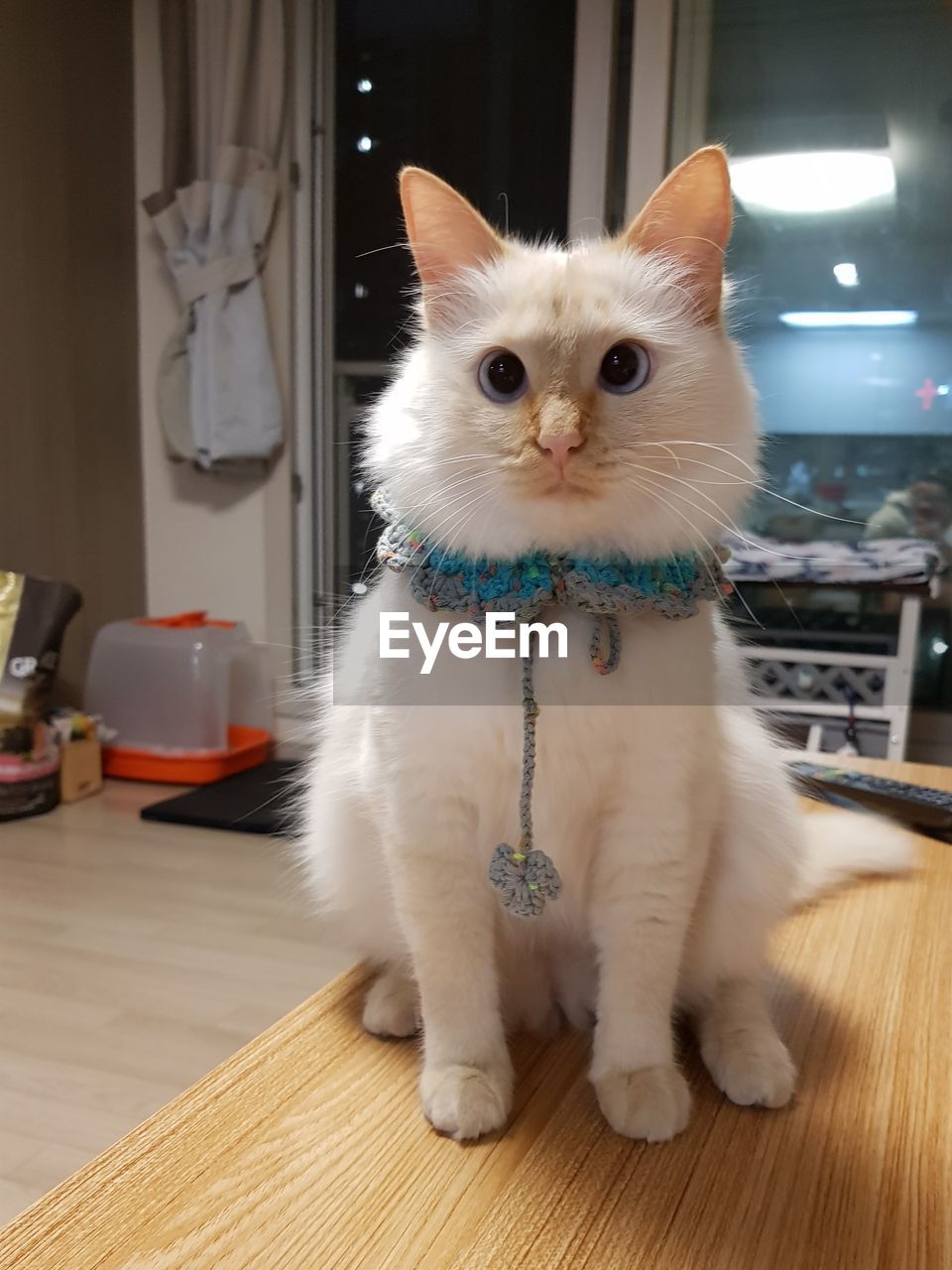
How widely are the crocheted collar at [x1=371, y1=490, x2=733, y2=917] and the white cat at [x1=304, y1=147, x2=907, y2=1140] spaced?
0.01m

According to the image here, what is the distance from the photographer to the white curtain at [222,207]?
305 cm

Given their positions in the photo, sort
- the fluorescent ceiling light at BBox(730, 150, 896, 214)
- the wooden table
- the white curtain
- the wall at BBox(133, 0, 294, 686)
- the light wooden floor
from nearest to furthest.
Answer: the wooden table < the light wooden floor < the fluorescent ceiling light at BBox(730, 150, 896, 214) < the white curtain < the wall at BBox(133, 0, 294, 686)

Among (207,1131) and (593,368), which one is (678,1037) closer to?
(207,1131)

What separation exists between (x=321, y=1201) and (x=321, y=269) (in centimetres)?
313

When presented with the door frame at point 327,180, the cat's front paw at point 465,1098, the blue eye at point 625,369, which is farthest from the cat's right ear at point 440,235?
the door frame at point 327,180

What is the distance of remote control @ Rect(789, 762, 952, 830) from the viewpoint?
1180 mm

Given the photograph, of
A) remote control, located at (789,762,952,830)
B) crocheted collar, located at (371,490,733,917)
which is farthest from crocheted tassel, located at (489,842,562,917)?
remote control, located at (789,762,952,830)

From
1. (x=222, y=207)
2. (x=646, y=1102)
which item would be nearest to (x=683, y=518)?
(x=646, y=1102)

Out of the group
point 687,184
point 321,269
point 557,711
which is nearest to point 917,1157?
point 557,711

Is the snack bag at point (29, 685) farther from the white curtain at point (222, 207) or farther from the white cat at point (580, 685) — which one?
the white cat at point (580, 685)

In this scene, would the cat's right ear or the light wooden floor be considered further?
the light wooden floor

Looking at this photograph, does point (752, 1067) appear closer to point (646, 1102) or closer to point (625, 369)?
point (646, 1102)

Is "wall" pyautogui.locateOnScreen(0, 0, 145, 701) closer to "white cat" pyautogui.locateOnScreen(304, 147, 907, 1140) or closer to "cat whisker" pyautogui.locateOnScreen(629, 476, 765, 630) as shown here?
"white cat" pyautogui.locateOnScreen(304, 147, 907, 1140)

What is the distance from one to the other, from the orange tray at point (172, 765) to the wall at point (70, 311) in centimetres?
44
